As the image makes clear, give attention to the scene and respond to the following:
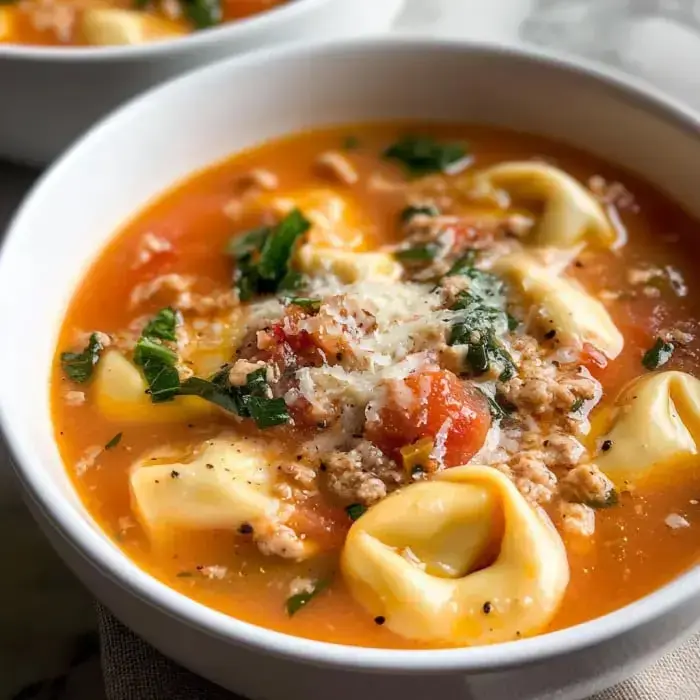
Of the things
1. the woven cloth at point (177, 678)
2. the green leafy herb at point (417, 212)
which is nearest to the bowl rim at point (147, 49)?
the green leafy herb at point (417, 212)

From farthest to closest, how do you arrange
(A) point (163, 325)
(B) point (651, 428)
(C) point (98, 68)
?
(C) point (98, 68), (A) point (163, 325), (B) point (651, 428)

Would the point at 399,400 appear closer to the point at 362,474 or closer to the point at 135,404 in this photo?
the point at 362,474

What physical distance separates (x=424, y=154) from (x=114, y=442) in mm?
1352

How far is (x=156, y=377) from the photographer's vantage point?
101 inches

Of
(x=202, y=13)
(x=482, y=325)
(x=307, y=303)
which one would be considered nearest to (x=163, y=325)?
(x=307, y=303)

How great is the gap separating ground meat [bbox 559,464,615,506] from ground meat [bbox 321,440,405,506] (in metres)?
0.36

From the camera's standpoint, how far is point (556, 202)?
2957mm

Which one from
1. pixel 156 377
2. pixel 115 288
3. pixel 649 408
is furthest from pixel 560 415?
pixel 115 288

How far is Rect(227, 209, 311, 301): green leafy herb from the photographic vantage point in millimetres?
2816

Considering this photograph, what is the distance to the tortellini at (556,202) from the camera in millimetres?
2920

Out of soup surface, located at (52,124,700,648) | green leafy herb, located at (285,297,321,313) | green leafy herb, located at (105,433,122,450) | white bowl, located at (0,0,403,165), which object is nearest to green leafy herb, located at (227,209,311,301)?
soup surface, located at (52,124,700,648)

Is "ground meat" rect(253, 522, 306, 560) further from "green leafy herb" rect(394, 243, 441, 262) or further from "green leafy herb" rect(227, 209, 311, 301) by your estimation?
"green leafy herb" rect(394, 243, 441, 262)

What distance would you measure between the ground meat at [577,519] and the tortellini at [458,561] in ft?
0.11

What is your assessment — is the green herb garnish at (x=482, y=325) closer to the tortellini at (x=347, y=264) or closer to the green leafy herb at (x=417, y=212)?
the tortellini at (x=347, y=264)
